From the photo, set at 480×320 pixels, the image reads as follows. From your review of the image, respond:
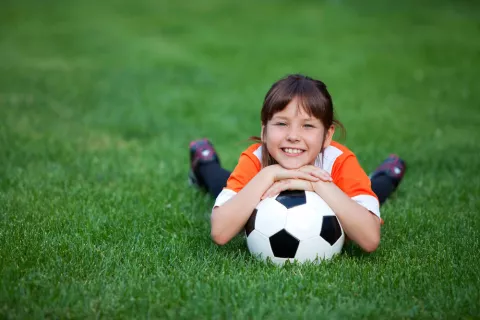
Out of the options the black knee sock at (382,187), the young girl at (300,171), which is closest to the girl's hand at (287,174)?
the young girl at (300,171)

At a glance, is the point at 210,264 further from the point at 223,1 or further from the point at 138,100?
the point at 223,1

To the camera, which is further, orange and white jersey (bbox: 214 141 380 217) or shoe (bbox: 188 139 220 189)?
shoe (bbox: 188 139 220 189)

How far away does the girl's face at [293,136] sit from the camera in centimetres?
411

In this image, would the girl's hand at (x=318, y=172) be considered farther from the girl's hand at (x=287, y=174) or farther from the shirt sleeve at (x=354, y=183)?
the shirt sleeve at (x=354, y=183)

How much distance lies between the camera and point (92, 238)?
4.47 meters

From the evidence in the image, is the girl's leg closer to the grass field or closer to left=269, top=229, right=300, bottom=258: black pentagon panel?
the grass field

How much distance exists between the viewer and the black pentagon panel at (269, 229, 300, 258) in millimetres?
3949

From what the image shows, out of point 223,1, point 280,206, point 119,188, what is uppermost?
point 223,1

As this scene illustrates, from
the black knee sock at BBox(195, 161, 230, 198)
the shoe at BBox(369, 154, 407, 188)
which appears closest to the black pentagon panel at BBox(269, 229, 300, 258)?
the black knee sock at BBox(195, 161, 230, 198)

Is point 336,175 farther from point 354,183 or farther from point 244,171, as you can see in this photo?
point 244,171

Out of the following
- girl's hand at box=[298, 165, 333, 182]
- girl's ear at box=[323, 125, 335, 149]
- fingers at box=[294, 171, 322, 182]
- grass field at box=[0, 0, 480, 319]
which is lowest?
grass field at box=[0, 0, 480, 319]

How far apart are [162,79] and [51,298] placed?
8.16m

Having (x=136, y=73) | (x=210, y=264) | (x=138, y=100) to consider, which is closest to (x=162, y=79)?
(x=136, y=73)

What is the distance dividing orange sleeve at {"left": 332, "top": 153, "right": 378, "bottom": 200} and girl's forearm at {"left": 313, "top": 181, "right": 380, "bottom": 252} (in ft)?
0.60
